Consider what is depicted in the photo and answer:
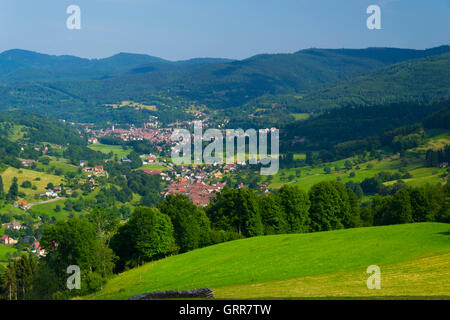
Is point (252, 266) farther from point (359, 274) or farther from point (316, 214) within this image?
point (316, 214)

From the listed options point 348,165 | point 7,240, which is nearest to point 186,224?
point 7,240

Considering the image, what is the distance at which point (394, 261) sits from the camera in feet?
78.6

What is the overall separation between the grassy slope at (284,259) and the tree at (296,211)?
8.87 m

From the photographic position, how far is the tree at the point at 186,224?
40875mm

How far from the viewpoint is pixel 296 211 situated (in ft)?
150

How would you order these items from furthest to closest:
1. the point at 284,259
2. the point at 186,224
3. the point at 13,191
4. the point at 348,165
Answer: the point at 348,165, the point at 13,191, the point at 186,224, the point at 284,259

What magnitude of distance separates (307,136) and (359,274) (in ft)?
595

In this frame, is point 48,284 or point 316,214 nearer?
point 48,284

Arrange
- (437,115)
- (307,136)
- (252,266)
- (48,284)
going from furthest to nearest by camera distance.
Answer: (307,136) < (437,115) < (48,284) < (252,266)

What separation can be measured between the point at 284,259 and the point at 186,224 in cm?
1537

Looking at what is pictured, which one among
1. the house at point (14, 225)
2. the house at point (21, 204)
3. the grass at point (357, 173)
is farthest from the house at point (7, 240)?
the grass at point (357, 173)

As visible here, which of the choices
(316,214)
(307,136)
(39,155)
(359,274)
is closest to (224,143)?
(307,136)

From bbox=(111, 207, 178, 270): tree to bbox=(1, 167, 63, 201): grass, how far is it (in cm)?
9546

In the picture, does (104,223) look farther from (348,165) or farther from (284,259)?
(348,165)
